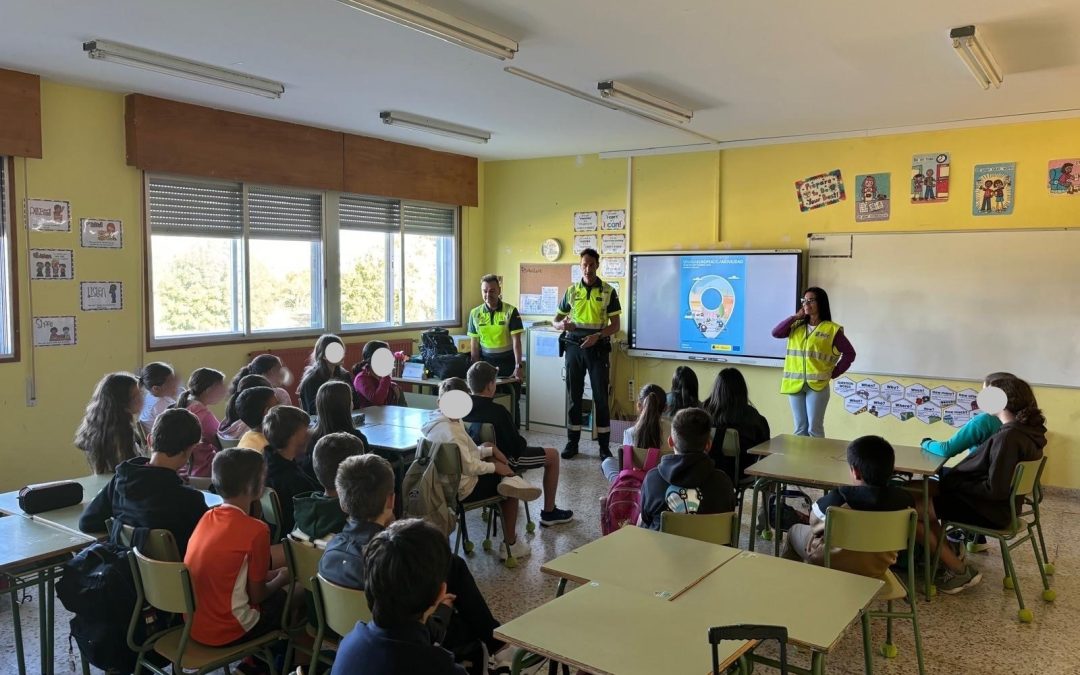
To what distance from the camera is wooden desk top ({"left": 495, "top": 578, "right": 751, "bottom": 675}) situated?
1.81m

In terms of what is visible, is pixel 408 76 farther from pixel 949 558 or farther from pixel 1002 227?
pixel 1002 227

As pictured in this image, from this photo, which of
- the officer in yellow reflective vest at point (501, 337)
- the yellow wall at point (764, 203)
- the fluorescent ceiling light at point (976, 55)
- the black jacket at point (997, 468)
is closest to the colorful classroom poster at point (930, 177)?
the yellow wall at point (764, 203)

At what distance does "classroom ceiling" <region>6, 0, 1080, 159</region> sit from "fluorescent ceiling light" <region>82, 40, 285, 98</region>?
100mm

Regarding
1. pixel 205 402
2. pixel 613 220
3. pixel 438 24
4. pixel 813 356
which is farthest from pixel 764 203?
pixel 205 402

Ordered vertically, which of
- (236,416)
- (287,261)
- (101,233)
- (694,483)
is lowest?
(694,483)

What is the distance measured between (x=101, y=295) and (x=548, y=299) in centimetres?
431

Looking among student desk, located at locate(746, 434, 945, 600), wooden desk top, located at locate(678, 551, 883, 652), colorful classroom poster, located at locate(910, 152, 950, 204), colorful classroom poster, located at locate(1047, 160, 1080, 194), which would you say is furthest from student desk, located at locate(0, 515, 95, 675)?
colorful classroom poster, located at locate(1047, 160, 1080, 194)

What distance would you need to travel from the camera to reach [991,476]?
3793 millimetres

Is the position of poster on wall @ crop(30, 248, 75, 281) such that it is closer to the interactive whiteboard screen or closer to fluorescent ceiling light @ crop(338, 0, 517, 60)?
fluorescent ceiling light @ crop(338, 0, 517, 60)


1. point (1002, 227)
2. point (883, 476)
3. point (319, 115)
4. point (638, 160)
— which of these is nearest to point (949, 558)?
point (883, 476)

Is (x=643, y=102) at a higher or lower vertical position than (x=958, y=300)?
higher

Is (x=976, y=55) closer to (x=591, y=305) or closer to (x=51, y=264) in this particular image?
(x=591, y=305)

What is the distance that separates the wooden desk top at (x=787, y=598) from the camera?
2.02 m

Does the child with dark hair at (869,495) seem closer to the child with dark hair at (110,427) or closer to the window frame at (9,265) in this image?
the child with dark hair at (110,427)
